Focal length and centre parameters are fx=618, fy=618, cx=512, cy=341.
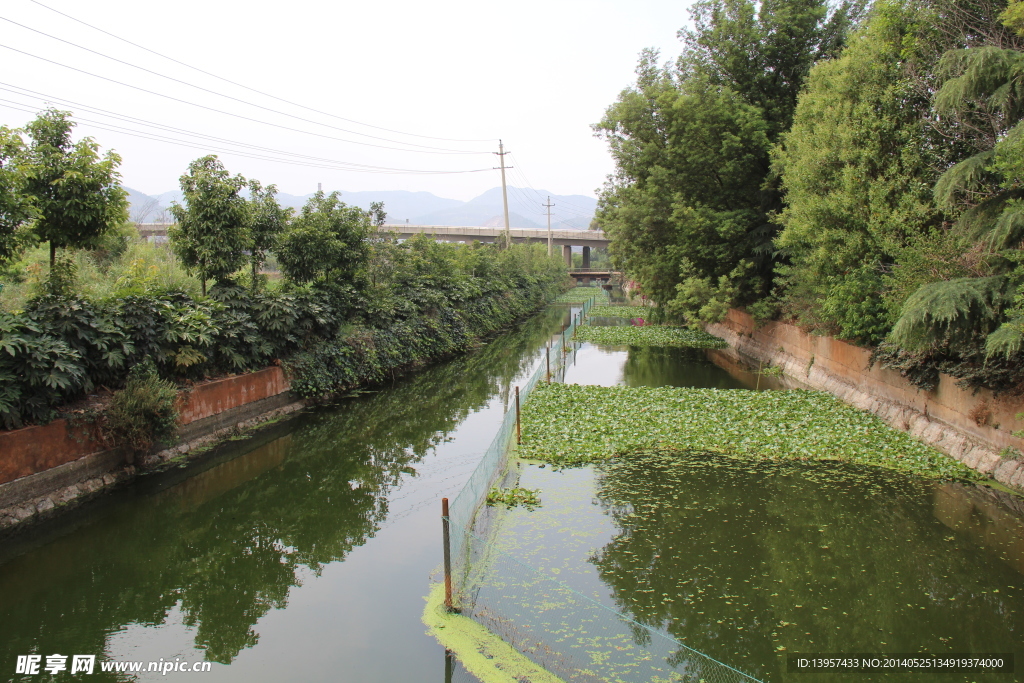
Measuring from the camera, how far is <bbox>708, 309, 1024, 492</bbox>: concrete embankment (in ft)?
30.0

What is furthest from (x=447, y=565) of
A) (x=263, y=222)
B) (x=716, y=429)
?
(x=263, y=222)

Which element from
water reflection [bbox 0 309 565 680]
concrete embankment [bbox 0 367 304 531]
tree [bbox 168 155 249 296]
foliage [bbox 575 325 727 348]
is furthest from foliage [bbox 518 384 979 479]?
foliage [bbox 575 325 727 348]

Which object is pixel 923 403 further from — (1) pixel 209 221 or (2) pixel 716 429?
(1) pixel 209 221

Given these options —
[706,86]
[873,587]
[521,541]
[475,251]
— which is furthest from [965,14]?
[475,251]

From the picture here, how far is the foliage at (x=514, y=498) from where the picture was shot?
8.70 meters

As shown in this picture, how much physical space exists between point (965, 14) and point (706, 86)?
12.9m

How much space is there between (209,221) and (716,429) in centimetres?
1153

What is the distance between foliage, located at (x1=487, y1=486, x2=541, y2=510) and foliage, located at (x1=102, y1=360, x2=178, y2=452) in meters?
5.44

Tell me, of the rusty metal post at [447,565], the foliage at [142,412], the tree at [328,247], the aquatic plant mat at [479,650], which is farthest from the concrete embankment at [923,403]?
the tree at [328,247]

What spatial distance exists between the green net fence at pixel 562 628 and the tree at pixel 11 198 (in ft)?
24.0

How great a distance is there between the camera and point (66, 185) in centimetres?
988

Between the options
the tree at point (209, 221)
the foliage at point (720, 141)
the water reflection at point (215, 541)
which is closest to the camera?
the water reflection at point (215, 541)

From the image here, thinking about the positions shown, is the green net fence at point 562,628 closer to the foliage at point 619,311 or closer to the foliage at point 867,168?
the foliage at point 867,168

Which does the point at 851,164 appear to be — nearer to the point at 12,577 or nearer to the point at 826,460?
the point at 826,460
